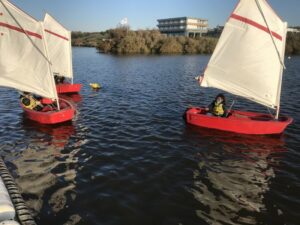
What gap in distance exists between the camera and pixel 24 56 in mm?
22641

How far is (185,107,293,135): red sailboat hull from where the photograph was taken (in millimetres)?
21125

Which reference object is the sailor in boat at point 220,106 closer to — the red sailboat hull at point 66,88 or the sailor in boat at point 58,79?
the red sailboat hull at point 66,88

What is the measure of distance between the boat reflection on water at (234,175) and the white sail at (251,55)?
356 cm

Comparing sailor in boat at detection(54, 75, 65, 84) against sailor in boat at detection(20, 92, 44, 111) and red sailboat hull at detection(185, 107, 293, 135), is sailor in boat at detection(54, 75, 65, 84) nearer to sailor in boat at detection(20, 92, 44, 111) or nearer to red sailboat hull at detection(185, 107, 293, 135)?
sailor in boat at detection(20, 92, 44, 111)

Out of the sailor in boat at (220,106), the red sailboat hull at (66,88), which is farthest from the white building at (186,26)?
the sailor in boat at (220,106)

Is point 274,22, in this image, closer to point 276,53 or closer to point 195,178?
point 276,53

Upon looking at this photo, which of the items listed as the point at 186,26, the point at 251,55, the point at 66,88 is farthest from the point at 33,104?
the point at 186,26

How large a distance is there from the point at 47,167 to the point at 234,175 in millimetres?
9731

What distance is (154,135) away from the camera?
21688 mm

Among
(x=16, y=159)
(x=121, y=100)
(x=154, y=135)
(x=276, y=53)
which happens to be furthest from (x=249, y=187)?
(x=121, y=100)

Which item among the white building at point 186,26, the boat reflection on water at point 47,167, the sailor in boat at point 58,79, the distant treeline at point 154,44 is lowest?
the boat reflection on water at point 47,167

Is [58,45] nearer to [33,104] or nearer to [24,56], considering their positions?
[33,104]

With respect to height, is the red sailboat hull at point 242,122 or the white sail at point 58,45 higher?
the white sail at point 58,45

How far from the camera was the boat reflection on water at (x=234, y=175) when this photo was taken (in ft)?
41.6
